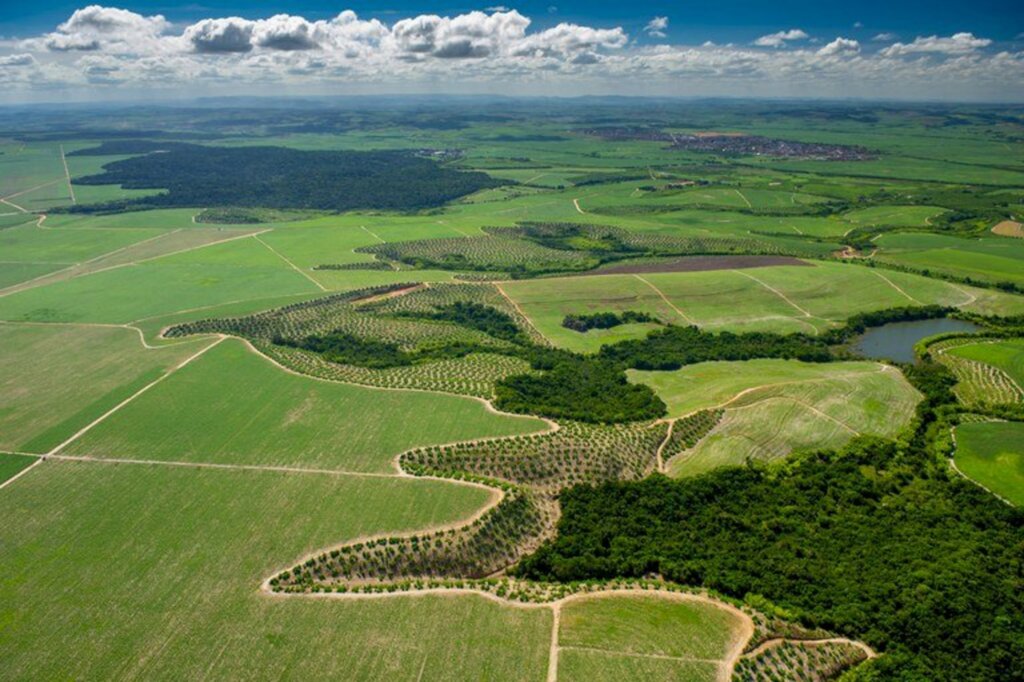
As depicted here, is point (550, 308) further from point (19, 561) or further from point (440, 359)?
point (19, 561)

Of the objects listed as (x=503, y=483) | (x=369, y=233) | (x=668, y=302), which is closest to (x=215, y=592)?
(x=503, y=483)

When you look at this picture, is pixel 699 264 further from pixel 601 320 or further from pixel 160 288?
pixel 160 288

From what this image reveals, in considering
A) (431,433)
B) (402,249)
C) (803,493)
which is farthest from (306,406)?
(402,249)

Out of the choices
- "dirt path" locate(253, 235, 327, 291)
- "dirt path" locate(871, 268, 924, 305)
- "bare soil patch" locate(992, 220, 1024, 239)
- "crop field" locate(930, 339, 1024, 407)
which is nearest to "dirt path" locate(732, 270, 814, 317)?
"dirt path" locate(871, 268, 924, 305)

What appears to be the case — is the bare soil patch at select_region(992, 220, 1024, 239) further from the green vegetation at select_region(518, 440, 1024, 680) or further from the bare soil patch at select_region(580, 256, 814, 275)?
the green vegetation at select_region(518, 440, 1024, 680)

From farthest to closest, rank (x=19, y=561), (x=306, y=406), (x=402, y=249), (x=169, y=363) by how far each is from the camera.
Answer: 1. (x=402, y=249)
2. (x=169, y=363)
3. (x=306, y=406)
4. (x=19, y=561)
